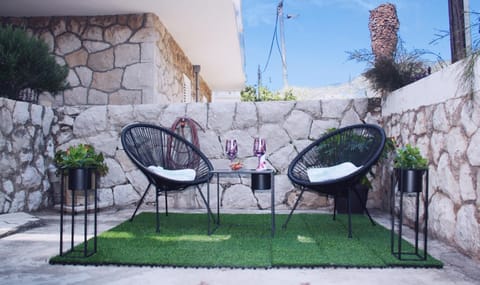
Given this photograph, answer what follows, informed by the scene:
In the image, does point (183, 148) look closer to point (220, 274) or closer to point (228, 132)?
point (228, 132)

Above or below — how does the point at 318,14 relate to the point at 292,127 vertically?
above

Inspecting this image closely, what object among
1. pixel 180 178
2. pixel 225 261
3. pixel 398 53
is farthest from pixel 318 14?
pixel 225 261

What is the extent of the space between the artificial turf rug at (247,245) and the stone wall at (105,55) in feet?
8.16

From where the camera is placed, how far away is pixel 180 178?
10.2 ft

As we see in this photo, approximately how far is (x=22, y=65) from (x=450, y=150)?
151 inches

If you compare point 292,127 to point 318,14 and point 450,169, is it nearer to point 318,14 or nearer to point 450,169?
point 450,169

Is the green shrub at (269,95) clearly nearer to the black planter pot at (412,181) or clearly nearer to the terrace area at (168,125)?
the terrace area at (168,125)

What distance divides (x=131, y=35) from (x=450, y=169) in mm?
4416

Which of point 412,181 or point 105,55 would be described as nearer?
point 412,181

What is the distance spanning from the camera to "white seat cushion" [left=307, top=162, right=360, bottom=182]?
3.05 meters

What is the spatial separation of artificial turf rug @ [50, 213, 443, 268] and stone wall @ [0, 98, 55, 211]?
1.23 meters

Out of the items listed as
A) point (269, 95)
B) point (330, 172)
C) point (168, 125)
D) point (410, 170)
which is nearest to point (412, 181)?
point (410, 170)

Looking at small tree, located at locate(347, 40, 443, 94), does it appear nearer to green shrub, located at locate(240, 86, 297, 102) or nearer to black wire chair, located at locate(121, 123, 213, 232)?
black wire chair, located at locate(121, 123, 213, 232)

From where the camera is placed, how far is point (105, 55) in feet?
18.1
